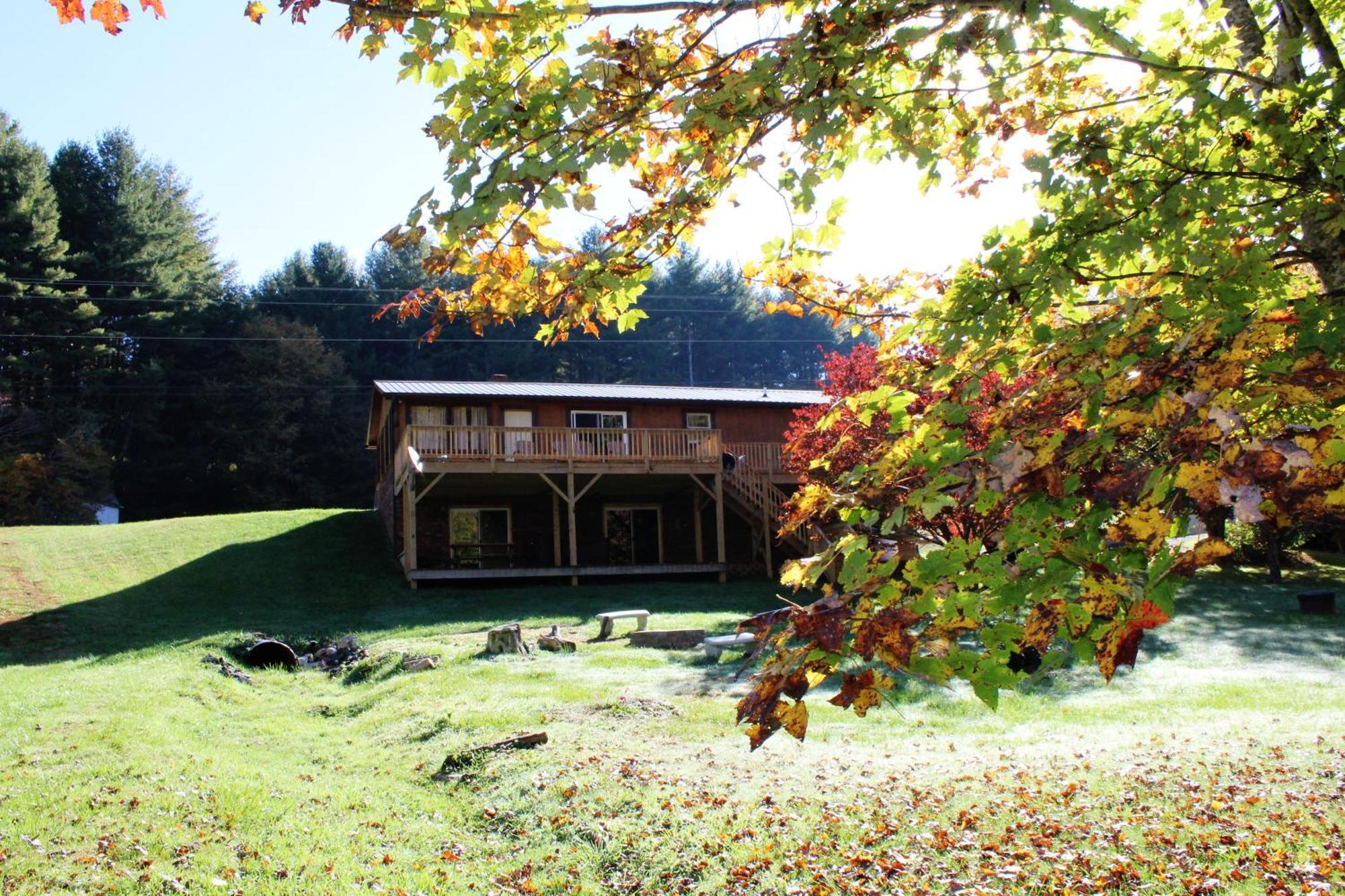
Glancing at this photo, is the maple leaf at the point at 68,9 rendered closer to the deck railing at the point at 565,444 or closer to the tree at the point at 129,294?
the deck railing at the point at 565,444

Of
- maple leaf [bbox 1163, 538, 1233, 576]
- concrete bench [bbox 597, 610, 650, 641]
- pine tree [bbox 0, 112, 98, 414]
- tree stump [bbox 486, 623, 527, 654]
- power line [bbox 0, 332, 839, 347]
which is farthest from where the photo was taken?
power line [bbox 0, 332, 839, 347]

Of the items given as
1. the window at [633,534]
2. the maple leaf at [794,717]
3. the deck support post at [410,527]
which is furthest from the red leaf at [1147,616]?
the window at [633,534]

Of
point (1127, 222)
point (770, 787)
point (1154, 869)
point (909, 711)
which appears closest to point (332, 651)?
point (909, 711)

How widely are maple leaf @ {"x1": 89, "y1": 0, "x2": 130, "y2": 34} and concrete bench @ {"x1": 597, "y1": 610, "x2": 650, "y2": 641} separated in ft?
46.5

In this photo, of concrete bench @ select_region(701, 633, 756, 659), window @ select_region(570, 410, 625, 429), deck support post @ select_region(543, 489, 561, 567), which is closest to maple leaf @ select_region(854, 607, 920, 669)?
concrete bench @ select_region(701, 633, 756, 659)

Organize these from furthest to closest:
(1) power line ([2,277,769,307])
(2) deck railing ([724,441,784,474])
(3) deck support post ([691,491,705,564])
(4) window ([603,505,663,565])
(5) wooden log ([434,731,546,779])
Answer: (1) power line ([2,277,769,307]) < (4) window ([603,505,663,565]) < (2) deck railing ([724,441,784,474]) < (3) deck support post ([691,491,705,564]) < (5) wooden log ([434,731,546,779])

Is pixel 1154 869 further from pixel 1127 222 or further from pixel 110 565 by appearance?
pixel 110 565

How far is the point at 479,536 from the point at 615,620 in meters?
10.9

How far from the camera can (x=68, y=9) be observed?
11.6ft

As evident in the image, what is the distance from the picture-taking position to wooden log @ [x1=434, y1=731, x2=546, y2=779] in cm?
839

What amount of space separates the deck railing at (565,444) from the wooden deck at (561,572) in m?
2.85

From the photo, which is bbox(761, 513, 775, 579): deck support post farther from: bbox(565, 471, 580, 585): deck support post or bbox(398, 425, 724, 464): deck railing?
bbox(565, 471, 580, 585): deck support post

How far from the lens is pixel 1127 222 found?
3.77 meters

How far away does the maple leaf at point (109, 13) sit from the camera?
11.6ft
